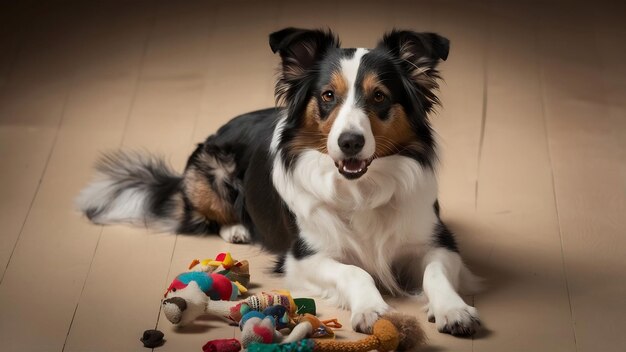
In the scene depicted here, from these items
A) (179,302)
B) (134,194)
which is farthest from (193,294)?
(134,194)

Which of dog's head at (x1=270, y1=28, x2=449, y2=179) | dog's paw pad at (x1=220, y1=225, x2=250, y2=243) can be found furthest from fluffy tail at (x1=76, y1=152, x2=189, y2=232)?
dog's head at (x1=270, y1=28, x2=449, y2=179)

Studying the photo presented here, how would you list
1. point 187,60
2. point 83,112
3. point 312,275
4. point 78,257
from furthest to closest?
point 187,60 → point 83,112 → point 78,257 → point 312,275

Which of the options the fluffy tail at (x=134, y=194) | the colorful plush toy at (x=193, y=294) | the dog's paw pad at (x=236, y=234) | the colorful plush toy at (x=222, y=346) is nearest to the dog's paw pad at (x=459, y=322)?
the colorful plush toy at (x=222, y=346)

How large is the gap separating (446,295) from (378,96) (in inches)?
27.6

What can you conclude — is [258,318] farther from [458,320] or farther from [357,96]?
[357,96]

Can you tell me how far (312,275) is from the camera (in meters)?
3.64

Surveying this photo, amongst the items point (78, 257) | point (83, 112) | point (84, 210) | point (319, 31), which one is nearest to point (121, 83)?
point (83, 112)

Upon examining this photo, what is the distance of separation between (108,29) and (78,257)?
8.77 ft

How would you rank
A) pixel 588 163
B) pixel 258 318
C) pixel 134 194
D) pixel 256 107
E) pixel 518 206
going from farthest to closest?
pixel 256 107, pixel 588 163, pixel 134 194, pixel 518 206, pixel 258 318

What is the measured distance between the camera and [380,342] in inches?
122

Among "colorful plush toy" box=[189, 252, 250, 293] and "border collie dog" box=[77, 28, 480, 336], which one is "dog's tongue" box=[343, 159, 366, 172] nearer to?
"border collie dog" box=[77, 28, 480, 336]

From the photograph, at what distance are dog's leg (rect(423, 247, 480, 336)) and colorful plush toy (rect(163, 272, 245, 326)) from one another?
0.68 meters

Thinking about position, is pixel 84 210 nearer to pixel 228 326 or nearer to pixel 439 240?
pixel 228 326

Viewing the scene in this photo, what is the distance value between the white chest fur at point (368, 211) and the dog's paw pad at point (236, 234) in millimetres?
581
